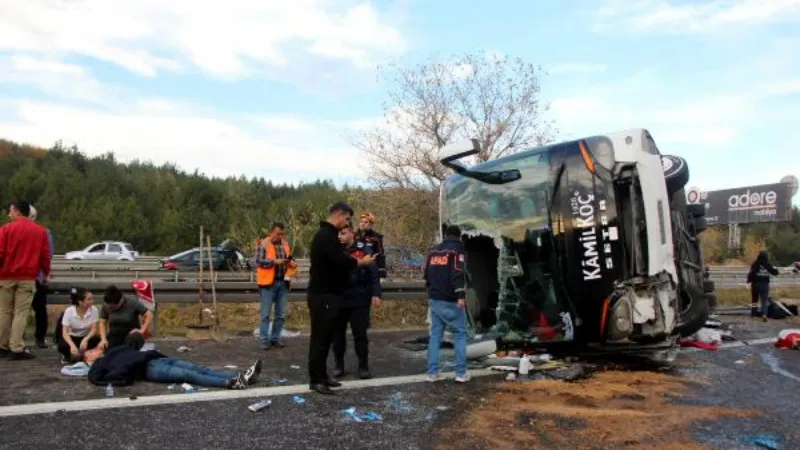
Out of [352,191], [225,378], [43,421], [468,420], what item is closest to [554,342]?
[468,420]

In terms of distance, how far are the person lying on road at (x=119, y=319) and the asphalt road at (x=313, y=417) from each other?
58 cm

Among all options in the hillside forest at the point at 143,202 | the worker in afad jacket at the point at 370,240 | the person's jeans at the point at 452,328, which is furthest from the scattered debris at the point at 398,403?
the hillside forest at the point at 143,202

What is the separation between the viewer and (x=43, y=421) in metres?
4.43

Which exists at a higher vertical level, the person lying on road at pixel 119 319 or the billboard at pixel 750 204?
the billboard at pixel 750 204

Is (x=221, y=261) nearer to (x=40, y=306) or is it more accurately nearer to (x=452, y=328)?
(x=40, y=306)

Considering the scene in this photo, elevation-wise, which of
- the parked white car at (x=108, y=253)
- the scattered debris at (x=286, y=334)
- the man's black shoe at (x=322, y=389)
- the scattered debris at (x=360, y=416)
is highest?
the parked white car at (x=108, y=253)

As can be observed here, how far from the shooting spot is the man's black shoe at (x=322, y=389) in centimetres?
548

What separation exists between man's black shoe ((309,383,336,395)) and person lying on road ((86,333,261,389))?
60 cm

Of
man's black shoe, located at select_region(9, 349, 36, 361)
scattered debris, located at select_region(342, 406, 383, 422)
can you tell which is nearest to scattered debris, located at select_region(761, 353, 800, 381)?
scattered debris, located at select_region(342, 406, 383, 422)

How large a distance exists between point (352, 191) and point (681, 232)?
11.3 meters

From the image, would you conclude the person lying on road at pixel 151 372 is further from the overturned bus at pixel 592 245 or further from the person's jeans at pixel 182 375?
the overturned bus at pixel 592 245

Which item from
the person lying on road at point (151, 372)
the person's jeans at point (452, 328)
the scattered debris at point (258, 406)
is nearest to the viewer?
the scattered debris at point (258, 406)

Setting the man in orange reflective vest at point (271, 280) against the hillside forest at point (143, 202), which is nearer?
the man in orange reflective vest at point (271, 280)

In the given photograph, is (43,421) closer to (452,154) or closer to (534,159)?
(452,154)
